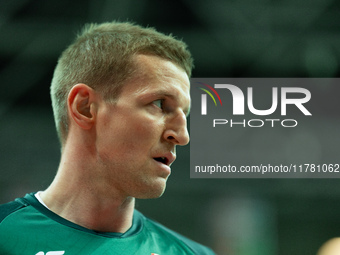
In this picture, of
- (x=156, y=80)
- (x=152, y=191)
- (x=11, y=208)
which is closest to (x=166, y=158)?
(x=152, y=191)

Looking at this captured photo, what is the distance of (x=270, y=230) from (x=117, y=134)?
180 inches

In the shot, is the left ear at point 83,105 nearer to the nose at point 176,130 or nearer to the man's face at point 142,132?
the man's face at point 142,132

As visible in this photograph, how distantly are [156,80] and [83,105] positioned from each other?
28cm

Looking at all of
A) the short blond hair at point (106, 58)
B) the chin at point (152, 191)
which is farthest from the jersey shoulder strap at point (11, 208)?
the chin at point (152, 191)

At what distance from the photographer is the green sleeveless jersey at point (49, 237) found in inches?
66.4

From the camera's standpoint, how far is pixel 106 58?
70.5 inches

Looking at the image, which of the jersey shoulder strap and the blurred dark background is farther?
the blurred dark background

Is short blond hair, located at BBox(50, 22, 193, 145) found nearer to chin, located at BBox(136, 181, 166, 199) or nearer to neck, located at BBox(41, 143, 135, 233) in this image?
neck, located at BBox(41, 143, 135, 233)

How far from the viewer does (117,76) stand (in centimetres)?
176

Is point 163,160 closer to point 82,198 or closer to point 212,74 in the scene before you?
point 82,198

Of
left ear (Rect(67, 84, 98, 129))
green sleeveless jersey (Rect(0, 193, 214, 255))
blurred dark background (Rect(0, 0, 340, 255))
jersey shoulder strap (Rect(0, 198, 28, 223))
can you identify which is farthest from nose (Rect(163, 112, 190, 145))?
blurred dark background (Rect(0, 0, 340, 255))

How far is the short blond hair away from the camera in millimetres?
1769

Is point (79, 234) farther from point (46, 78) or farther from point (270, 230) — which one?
point (270, 230)

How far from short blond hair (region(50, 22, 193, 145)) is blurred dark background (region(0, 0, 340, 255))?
108 inches
